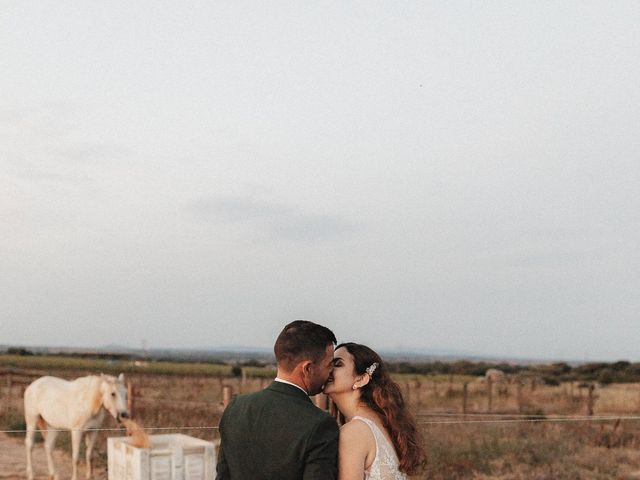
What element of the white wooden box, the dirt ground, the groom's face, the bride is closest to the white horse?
the dirt ground

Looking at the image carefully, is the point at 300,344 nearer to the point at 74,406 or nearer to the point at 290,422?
the point at 290,422

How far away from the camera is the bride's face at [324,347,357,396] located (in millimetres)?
2201

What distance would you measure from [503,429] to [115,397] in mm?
7519

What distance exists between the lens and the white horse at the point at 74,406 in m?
8.21

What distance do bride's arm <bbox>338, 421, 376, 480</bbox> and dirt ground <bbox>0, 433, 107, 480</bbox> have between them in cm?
800

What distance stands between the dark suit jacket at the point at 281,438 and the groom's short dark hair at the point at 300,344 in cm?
7

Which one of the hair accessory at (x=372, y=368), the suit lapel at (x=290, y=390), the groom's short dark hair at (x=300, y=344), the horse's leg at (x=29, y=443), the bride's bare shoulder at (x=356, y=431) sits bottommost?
the horse's leg at (x=29, y=443)

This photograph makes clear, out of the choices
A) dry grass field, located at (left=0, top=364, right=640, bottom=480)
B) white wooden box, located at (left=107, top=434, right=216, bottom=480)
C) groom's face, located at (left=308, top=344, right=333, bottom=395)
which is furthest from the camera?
dry grass field, located at (left=0, top=364, right=640, bottom=480)

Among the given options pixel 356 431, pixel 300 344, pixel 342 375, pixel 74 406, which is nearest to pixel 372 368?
pixel 342 375

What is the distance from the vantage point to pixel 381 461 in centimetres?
213

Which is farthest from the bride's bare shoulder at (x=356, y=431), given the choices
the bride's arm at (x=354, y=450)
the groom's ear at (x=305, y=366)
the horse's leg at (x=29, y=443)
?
the horse's leg at (x=29, y=443)

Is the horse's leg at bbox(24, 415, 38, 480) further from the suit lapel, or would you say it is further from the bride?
the suit lapel

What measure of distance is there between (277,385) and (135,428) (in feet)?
17.0

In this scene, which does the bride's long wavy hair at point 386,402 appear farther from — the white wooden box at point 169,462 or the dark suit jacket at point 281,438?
the white wooden box at point 169,462
